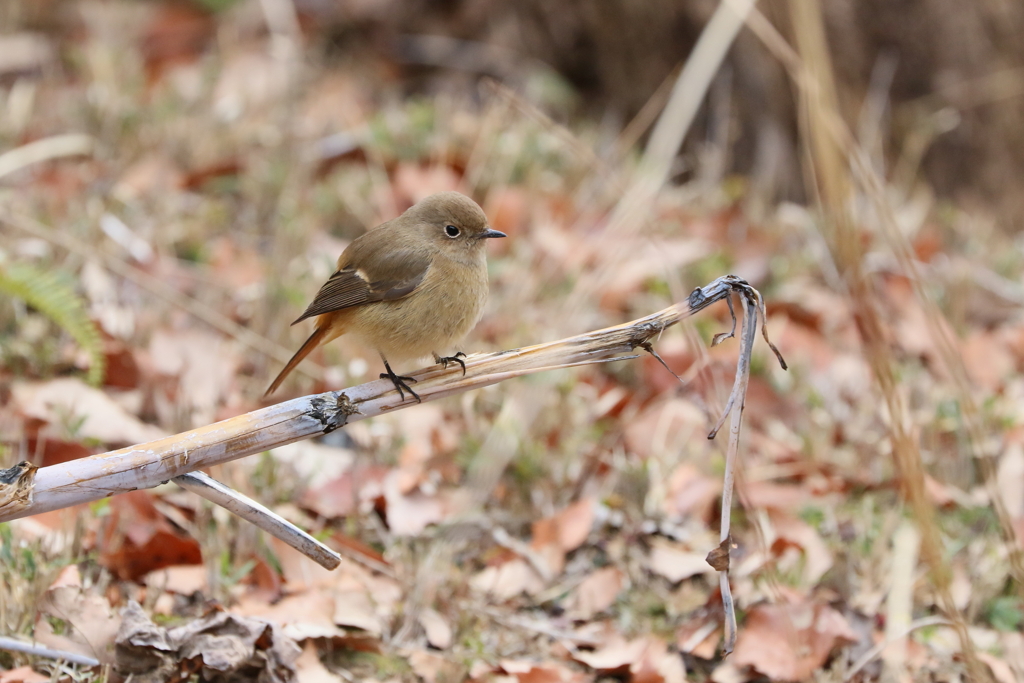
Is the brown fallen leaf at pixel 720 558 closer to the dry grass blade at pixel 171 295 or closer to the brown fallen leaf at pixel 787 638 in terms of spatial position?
the brown fallen leaf at pixel 787 638

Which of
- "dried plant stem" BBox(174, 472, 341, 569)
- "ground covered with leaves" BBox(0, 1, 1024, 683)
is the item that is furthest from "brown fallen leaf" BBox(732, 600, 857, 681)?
"dried plant stem" BBox(174, 472, 341, 569)

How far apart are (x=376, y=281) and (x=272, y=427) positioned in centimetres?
105

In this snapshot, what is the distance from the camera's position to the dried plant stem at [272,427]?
2100 mm

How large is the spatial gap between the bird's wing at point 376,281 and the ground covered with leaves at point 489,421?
1.98ft

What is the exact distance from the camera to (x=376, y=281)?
10.7ft

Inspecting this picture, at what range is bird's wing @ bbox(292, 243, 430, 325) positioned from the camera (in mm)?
3227

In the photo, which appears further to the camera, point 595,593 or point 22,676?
point 595,593

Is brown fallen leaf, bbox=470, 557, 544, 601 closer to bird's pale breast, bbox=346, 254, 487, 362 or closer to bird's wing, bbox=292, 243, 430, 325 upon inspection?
bird's pale breast, bbox=346, 254, 487, 362

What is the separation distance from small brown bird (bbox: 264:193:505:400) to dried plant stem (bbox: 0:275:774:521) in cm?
47

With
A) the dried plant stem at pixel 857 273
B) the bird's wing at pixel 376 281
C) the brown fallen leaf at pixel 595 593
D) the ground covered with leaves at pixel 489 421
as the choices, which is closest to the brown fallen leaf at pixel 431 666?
the ground covered with leaves at pixel 489 421

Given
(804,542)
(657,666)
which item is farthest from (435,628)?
(804,542)

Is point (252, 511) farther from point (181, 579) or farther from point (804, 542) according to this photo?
point (804, 542)

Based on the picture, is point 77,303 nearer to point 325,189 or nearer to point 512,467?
point 512,467

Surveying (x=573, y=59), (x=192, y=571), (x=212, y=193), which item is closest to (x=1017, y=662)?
(x=192, y=571)
